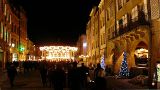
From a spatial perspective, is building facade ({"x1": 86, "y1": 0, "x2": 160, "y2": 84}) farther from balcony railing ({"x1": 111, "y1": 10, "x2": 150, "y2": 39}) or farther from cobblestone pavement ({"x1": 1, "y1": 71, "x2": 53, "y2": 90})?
cobblestone pavement ({"x1": 1, "y1": 71, "x2": 53, "y2": 90})

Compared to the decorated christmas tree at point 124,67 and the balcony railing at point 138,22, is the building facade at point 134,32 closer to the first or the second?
the balcony railing at point 138,22

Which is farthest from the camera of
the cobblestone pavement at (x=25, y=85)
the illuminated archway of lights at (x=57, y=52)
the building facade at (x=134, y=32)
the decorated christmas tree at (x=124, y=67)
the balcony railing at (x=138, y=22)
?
the illuminated archway of lights at (x=57, y=52)

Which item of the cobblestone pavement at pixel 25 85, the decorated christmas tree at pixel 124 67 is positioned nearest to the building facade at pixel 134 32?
the decorated christmas tree at pixel 124 67

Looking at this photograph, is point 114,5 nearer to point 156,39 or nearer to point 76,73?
point 156,39

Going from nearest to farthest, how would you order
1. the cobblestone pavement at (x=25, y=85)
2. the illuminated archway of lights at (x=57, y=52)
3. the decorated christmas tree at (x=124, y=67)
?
the cobblestone pavement at (x=25, y=85) < the decorated christmas tree at (x=124, y=67) < the illuminated archway of lights at (x=57, y=52)

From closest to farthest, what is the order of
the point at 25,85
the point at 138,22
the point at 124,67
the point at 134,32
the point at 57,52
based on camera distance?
the point at 25,85 → the point at 138,22 → the point at 134,32 → the point at 124,67 → the point at 57,52

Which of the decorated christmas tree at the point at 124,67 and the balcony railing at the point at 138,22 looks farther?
the decorated christmas tree at the point at 124,67

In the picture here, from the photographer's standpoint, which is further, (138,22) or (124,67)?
(124,67)

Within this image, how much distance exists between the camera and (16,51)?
64.9 m

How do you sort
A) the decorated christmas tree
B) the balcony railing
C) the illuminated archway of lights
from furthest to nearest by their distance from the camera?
the illuminated archway of lights → the decorated christmas tree → the balcony railing

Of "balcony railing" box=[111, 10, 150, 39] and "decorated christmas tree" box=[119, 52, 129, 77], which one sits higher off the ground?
"balcony railing" box=[111, 10, 150, 39]

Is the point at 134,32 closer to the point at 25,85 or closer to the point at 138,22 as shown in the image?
the point at 138,22

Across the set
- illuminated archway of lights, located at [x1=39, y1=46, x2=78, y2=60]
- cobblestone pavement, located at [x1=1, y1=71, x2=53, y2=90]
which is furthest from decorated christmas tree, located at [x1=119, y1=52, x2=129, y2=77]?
illuminated archway of lights, located at [x1=39, y1=46, x2=78, y2=60]

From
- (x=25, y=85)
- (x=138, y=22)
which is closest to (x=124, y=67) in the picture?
(x=138, y=22)
